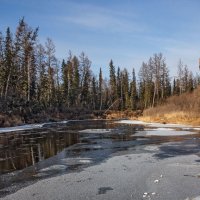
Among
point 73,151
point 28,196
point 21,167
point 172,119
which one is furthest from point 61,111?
point 28,196

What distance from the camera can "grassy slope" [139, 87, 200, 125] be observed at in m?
34.5

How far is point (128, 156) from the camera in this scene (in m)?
14.3

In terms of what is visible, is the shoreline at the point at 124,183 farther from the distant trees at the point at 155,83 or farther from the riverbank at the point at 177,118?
the distant trees at the point at 155,83

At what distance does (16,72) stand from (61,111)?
10.8m

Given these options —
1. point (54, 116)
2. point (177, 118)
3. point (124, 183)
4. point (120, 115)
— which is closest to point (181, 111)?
point (177, 118)

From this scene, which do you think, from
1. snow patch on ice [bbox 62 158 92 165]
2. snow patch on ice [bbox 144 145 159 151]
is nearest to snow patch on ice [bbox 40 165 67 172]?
snow patch on ice [bbox 62 158 92 165]

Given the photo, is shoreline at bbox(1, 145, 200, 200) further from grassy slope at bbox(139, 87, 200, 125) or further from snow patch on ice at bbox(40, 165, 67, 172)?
grassy slope at bbox(139, 87, 200, 125)

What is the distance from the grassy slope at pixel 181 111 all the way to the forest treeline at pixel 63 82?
16.9 m

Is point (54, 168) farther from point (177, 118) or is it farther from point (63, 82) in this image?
point (63, 82)

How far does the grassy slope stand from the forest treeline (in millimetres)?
16946

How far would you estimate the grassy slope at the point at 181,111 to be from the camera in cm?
3450

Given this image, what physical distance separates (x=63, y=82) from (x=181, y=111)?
4607cm

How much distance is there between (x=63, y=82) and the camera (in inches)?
3137

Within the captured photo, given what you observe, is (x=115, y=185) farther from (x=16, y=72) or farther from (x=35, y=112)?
(x=16, y=72)
